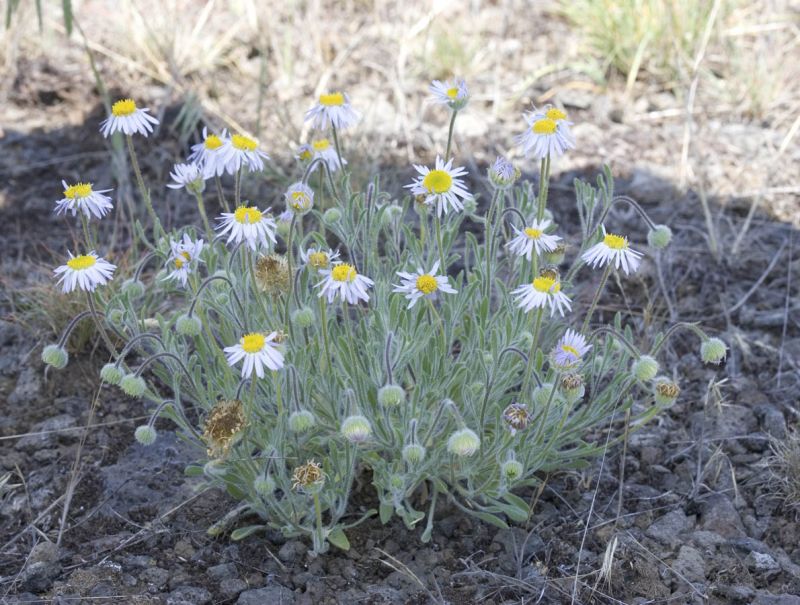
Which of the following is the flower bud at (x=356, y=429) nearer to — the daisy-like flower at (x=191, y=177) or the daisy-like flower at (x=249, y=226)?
the daisy-like flower at (x=249, y=226)

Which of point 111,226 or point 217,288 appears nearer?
point 217,288

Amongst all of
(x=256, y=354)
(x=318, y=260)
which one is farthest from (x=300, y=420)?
(x=318, y=260)

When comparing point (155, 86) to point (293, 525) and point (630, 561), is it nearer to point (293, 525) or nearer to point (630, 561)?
point (293, 525)

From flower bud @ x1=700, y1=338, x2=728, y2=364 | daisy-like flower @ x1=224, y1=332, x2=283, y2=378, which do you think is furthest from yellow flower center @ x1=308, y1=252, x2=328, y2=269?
flower bud @ x1=700, y1=338, x2=728, y2=364

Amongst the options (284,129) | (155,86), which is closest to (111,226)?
(284,129)

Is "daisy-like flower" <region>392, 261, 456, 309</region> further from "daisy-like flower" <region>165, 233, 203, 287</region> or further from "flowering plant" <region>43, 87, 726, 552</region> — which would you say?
"daisy-like flower" <region>165, 233, 203, 287</region>

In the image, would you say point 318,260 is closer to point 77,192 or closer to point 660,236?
point 77,192
